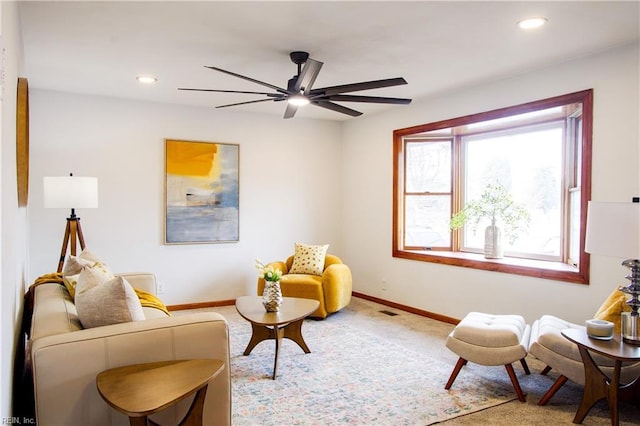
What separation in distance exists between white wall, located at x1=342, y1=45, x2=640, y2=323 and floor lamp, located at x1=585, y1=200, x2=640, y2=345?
2.84 feet

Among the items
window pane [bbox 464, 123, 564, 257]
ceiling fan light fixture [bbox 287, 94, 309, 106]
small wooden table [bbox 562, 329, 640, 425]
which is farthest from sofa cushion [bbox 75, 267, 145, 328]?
window pane [bbox 464, 123, 564, 257]

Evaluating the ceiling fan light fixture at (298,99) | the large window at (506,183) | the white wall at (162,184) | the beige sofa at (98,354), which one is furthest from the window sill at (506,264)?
the beige sofa at (98,354)

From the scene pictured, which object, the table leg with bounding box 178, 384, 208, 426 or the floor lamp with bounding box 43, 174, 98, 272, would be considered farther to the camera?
the floor lamp with bounding box 43, 174, 98, 272

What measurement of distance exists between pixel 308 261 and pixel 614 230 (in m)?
3.36

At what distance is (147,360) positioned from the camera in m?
1.88

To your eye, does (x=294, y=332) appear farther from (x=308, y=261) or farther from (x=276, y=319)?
(x=308, y=261)

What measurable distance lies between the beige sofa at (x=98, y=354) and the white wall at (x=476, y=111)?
118 inches

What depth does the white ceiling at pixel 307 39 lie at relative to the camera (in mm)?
2650

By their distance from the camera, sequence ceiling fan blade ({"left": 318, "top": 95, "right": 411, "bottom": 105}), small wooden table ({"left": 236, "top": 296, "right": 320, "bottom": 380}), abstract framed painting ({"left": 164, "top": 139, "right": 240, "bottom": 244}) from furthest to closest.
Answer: abstract framed painting ({"left": 164, "top": 139, "right": 240, "bottom": 244})
ceiling fan blade ({"left": 318, "top": 95, "right": 411, "bottom": 105})
small wooden table ({"left": 236, "top": 296, "right": 320, "bottom": 380})

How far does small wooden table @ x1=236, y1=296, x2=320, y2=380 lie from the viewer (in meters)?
3.27

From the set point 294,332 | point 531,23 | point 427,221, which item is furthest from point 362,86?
point 427,221

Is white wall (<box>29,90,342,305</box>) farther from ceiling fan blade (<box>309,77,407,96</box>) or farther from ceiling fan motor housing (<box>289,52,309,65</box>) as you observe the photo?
ceiling fan blade (<box>309,77,407,96</box>)

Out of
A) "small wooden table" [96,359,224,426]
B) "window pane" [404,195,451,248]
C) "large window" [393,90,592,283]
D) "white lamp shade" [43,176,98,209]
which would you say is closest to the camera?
"small wooden table" [96,359,224,426]

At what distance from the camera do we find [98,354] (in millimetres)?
1776
